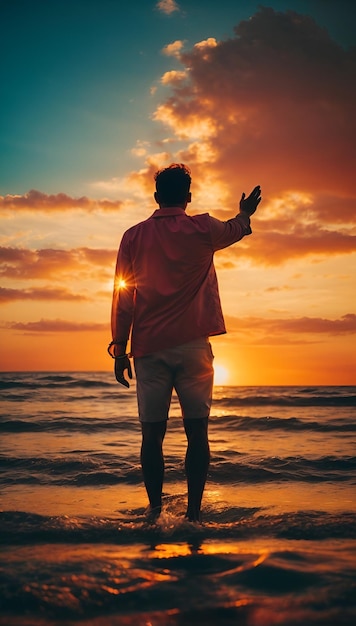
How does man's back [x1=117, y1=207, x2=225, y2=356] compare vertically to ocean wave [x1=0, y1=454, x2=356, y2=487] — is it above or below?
above

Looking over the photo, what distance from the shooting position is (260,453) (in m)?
7.41

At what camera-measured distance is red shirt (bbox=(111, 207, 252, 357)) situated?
3746mm

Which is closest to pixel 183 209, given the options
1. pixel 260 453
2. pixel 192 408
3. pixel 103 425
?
pixel 192 408

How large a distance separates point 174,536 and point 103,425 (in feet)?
23.9

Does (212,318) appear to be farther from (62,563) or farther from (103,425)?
(103,425)

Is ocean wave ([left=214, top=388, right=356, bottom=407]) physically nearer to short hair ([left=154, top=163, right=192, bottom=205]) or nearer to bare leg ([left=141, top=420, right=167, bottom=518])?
bare leg ([left=141, top=420, right=167, bottom=518])

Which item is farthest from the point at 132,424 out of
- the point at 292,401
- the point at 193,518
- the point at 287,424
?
the point at 292,401

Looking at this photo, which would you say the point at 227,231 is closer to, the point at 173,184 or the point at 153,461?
the point at 173,184

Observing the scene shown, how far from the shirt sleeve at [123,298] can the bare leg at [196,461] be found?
803mm

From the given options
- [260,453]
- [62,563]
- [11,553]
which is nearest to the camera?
[62,563]

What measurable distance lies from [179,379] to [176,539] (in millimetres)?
1022

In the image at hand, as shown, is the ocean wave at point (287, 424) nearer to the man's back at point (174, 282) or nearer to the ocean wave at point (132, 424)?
the ocean wave at point (132, 424)

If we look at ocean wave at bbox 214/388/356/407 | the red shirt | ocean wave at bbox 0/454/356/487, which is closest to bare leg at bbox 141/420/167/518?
the red shirt

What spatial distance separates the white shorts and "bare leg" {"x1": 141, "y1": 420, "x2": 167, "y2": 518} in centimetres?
8
